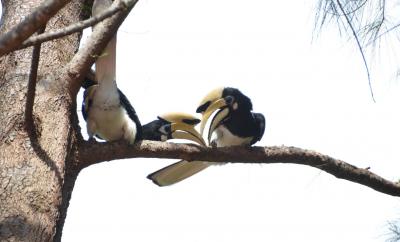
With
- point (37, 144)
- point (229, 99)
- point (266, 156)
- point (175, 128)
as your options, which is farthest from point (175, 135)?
point (37, 144)

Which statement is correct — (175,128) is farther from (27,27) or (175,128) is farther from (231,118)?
(27,27)

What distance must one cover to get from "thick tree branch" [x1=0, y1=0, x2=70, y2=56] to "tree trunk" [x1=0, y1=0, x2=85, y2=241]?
795 mm

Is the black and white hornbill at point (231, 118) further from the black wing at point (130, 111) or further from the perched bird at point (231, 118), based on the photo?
the black wing at point (130, 111)

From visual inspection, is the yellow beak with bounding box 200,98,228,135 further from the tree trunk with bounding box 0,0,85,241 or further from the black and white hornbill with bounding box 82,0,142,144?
the tree trunk with bounding box 0,0,85,241

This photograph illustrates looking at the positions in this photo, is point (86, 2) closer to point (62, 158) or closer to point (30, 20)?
point (62, 158)

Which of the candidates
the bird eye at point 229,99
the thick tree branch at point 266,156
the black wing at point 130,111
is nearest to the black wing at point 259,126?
the bird eye at point 229,99

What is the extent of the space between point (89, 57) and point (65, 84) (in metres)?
0.15

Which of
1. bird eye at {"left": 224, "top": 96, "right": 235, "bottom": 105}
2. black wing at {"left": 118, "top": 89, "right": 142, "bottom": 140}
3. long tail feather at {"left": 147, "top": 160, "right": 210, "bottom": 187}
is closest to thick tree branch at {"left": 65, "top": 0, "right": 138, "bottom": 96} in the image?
black wing at {"left": 118, "top": 89, "right": 142, "bottom": 140}

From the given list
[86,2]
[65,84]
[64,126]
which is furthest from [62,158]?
[86,2]

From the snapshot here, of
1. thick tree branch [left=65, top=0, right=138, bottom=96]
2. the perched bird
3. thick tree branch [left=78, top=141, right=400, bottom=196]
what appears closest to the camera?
thick tree branch [left=65, top=0, right=138, bottom=96]

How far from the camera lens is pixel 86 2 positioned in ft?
10.5

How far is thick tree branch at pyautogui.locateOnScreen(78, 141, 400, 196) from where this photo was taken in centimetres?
310

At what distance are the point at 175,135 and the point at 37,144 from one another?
5.41 feet

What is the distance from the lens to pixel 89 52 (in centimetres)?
276
